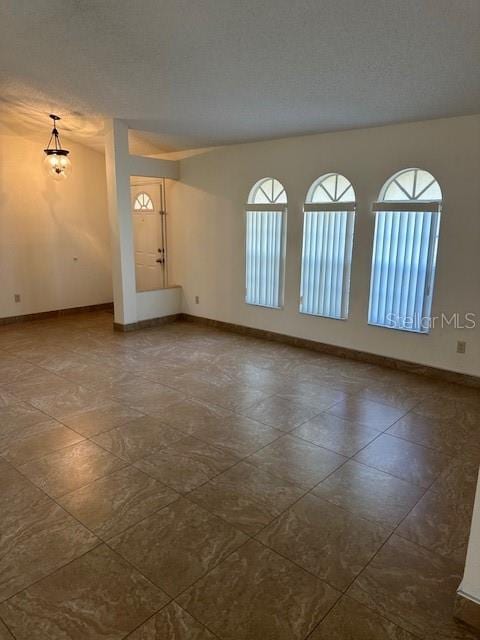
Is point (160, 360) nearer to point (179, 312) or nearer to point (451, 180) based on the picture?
point (179, 312)

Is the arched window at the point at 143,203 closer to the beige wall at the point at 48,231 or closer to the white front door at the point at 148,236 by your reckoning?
the white front door at the point at 148,236

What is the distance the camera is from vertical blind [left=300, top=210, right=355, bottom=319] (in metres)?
4.95

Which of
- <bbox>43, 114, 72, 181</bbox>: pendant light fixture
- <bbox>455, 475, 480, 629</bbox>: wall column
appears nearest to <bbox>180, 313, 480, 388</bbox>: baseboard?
<bbox>43, 114, 72, 181</bbox>: pendant light fixture

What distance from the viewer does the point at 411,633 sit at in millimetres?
1658

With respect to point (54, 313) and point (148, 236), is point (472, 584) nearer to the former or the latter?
point (148, 236)

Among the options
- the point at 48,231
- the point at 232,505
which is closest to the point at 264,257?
the point at 48,231

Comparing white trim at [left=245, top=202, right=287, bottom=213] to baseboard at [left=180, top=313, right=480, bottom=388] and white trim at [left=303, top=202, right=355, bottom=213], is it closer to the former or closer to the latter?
white trim at [left=303, top=202, right=355, bottom=213]

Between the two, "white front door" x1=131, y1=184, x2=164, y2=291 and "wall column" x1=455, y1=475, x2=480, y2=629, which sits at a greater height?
"white front door" x1=131, y1=184, x2=164, y2=291

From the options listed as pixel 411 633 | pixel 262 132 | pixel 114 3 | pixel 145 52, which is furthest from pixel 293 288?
pixel 411 633

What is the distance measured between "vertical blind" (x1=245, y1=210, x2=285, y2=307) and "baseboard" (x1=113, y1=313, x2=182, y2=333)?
148 centimetres

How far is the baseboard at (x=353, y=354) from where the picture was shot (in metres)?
4.33

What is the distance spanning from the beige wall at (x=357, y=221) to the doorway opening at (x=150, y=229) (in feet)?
0.70

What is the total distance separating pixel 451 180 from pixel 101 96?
12.1ft

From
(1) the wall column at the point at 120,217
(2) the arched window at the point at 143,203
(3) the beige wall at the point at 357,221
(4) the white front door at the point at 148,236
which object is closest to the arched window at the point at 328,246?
(3) the beige wall at the point at 357,221
